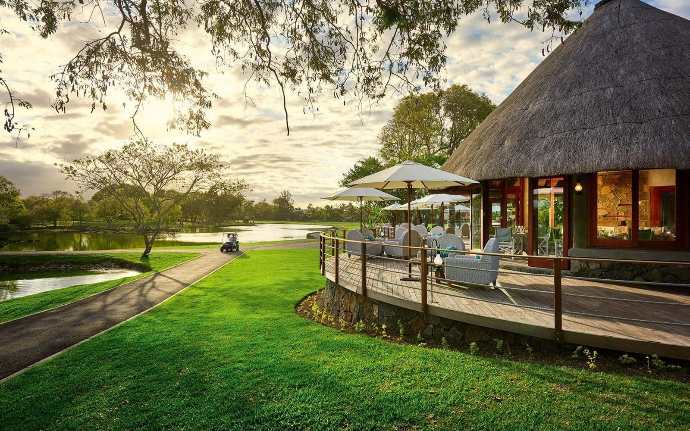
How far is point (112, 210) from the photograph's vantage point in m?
38.2

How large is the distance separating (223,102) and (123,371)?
204 inches

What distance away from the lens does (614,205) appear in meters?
9.38

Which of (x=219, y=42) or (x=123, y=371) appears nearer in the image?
(x=123, y=371)

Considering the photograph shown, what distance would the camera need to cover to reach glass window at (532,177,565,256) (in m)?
10.3

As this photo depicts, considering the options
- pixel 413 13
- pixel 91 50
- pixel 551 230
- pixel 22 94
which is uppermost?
pixel 413 13

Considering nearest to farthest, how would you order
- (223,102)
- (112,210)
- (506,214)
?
(223,102) → (506,214) → (112,210)

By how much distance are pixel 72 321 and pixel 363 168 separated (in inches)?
1308

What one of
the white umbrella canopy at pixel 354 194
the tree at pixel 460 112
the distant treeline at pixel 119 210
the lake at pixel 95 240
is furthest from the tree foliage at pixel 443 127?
the white umbrella canopy at pixel 354 194

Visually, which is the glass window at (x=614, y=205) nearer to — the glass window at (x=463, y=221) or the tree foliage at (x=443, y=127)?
the glass window at (x=463, y=221)

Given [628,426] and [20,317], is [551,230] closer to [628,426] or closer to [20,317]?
[628,426]

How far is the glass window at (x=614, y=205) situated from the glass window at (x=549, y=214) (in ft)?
2.84

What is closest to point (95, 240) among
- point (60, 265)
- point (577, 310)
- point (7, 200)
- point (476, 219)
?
point (7, 200)

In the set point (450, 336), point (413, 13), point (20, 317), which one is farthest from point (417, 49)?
point (20, 317)

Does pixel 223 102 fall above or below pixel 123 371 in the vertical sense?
above
